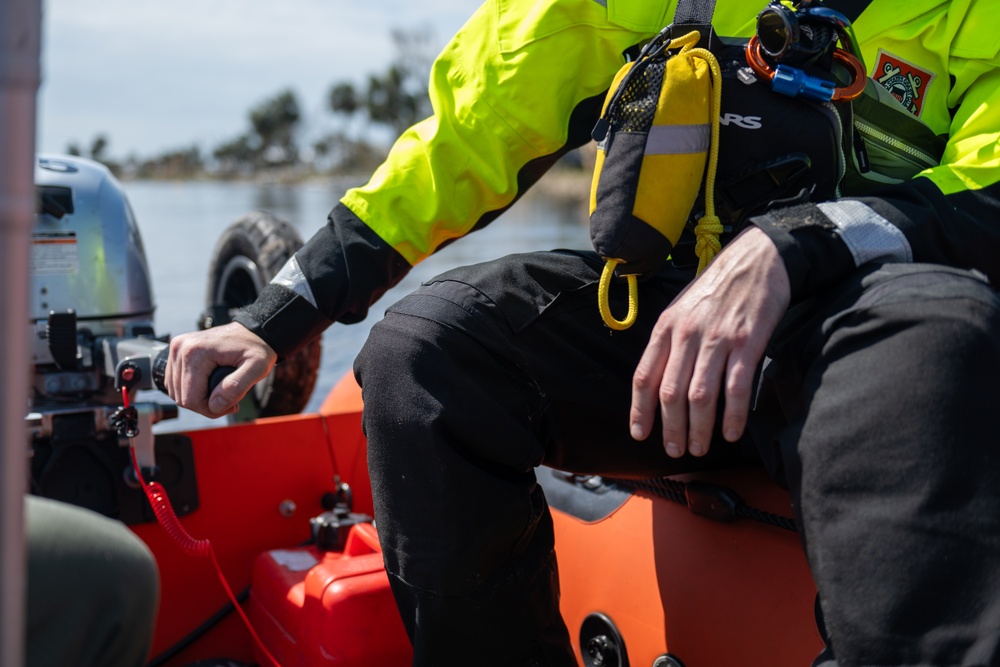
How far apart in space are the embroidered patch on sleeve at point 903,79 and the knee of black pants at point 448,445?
2.26 feet

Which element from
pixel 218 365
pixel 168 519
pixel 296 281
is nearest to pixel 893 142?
pixel 296 281

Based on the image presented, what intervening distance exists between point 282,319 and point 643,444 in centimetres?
58

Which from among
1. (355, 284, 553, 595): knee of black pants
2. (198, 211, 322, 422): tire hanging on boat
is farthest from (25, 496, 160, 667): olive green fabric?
(198, 211, 322, 422): tire hanging on boat

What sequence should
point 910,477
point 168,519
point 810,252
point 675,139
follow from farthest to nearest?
point 168,519
point 675,139
point 810,252
point 910,477

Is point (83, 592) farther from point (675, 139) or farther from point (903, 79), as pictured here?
point (903, 79)

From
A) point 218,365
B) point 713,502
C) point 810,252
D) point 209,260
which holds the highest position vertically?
point 810,252

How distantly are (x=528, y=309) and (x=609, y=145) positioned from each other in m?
0.25

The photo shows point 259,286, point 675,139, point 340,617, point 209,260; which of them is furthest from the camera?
point 209,260

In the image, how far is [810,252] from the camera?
3.72 feet

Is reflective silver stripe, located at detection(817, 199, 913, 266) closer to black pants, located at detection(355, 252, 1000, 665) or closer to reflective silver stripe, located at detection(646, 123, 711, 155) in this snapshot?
black pants, located at detection(355, 252, 1000, 665)

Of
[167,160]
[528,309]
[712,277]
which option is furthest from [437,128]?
A: [167,160]

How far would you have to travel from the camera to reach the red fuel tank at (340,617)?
1.68 m

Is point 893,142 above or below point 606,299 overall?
above

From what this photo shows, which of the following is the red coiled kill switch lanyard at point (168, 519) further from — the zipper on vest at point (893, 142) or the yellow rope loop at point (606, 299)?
the zipper on vest at point (893, 142)
